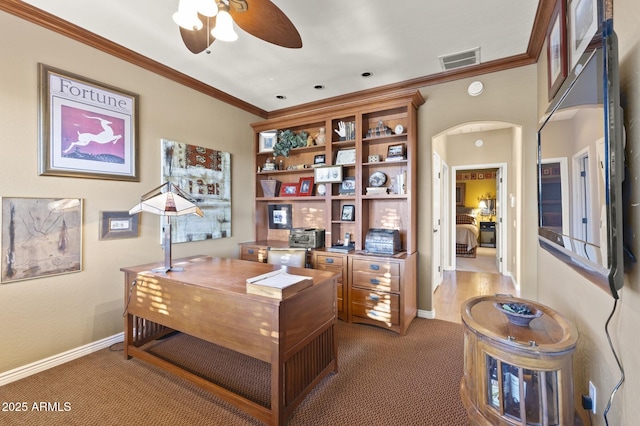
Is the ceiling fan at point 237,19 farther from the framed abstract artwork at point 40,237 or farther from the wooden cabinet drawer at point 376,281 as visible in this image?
the wooden cabinet drawer at point 376,281

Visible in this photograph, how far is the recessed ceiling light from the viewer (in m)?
2.92

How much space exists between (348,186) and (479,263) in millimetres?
4590

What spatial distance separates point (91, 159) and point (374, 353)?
9.99 ft

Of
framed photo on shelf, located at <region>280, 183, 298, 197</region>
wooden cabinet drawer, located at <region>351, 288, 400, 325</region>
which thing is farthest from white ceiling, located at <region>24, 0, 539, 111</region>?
wooden cabinet drawer, located at <region>351, 288, 400, 325</region>

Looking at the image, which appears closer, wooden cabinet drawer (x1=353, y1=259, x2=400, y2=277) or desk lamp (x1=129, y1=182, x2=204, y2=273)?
desk lamp (x1=129, y1=182, x2=204, y2=273)

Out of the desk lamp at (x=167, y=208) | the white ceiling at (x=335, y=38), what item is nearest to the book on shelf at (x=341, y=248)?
the desk lamp at (x=167, y=208)

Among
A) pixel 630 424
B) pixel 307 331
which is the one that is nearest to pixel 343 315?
pixel 307 331

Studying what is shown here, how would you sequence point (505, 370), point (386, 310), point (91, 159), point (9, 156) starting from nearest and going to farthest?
point (505, 370) < point (9, 156) < point (91, 159) < point (386, 310)

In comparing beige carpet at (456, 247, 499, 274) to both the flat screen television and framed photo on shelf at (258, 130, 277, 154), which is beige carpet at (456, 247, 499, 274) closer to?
the flat screen television

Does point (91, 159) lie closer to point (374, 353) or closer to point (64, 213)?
point (64, 213)

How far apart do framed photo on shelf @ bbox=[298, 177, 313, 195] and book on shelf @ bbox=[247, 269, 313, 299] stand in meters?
2.10

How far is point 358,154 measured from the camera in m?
3.25

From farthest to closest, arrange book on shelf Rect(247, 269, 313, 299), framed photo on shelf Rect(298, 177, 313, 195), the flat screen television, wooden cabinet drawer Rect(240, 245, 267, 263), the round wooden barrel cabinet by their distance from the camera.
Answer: framed photo on shelf Rect(298, 177, 313, 195), wooden cabinet drawer Rect(240, 245, 267, 263), book on shelf Rect(247, 269, 313, 299), the round wooden barrel cabinet, the flat screen television

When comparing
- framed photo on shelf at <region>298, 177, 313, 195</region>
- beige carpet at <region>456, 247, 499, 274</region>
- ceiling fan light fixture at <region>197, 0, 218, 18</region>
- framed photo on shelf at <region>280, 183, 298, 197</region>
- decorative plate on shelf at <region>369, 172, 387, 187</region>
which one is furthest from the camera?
beige carpet at <region>456, 247, 499, 274</region>
